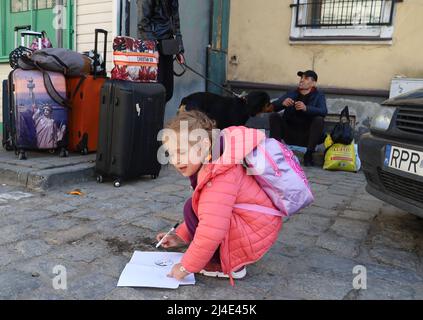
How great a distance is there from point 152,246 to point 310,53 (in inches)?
190

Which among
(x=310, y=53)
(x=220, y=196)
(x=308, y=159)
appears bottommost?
(x=308, y=159)

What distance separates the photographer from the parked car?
245 centimetres

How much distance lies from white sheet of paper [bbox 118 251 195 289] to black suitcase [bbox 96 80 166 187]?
1.63 meters

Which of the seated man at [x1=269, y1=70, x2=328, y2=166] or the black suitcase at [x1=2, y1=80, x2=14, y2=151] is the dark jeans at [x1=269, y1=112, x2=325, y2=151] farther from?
the black suitcase at [x1=2, y1=80, x2=14, y2=151]

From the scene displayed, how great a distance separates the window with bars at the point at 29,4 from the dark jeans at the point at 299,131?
3.34m

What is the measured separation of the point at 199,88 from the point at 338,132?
2.37m

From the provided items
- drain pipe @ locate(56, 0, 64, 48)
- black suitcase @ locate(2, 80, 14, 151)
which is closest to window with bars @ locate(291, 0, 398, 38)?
drain pipe @ locate(56, 0, 64, 48)

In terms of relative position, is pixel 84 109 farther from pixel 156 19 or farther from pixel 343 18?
pixel 343 18

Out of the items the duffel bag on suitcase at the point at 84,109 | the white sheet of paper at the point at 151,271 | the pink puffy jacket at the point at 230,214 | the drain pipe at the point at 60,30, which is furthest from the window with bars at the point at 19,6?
the pink puffy jacket at the point at 230,214

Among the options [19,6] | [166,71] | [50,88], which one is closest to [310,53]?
[166,71]

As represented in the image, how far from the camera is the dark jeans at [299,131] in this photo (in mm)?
5344

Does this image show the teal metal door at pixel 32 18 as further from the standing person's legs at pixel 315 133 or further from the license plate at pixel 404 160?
the license plate at pixel 404 160

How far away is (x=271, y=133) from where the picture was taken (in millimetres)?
5773

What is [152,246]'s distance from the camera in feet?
7.98
